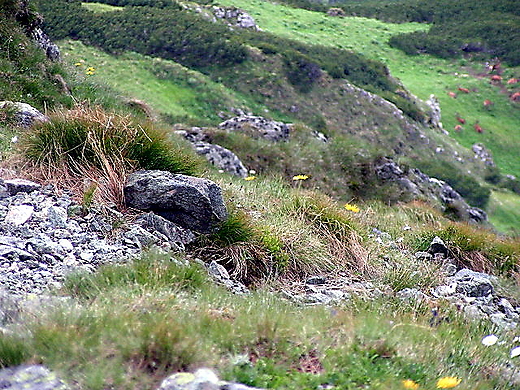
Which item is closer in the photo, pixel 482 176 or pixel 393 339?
pixel 393 339

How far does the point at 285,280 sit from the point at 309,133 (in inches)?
567

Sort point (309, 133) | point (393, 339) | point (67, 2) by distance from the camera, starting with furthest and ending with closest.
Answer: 1. point (67, 2)
2. point (309, 133)
3. point (393, 339)

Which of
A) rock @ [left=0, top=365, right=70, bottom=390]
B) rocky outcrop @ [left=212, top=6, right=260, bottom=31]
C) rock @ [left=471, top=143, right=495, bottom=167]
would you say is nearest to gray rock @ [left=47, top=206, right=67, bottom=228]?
rock @ [left=0, top=365, right=70, bottom=390]

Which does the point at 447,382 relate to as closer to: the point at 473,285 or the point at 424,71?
the point at 473,285

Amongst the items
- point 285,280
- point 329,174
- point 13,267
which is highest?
point 13,267

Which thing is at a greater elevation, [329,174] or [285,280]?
[285,280]

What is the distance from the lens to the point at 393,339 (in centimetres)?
378

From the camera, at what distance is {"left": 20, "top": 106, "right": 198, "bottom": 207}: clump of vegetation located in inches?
245

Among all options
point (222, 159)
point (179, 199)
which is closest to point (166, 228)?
point (179, 199)

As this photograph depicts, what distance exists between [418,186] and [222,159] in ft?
29.8

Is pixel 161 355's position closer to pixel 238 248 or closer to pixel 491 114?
pixel 238 248

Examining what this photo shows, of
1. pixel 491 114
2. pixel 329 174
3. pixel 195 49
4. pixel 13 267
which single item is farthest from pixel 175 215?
pixel 491 114

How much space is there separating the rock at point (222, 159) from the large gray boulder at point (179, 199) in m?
7.53

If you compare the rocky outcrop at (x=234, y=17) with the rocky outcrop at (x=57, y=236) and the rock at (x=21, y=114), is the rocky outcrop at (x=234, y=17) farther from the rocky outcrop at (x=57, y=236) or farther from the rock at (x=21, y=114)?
the rocky outcrop at (x=57, y=236)
